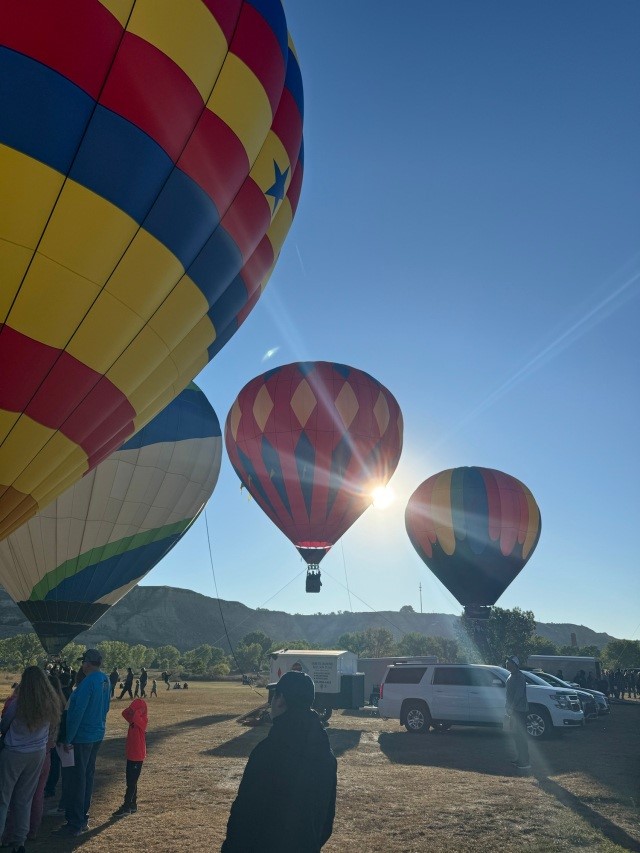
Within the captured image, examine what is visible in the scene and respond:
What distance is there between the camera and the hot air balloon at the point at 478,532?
30.1 metres

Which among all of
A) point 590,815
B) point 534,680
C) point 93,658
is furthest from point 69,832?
point 534,680

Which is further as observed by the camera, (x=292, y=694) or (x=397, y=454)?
(x=397, y=454)

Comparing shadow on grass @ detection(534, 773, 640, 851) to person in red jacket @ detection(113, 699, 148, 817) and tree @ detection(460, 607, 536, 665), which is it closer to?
person in red jacket @ detection(113, 699, 148, 817)

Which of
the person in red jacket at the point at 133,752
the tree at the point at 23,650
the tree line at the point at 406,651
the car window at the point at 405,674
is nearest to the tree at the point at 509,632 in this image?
the tree line at the point at 406,651

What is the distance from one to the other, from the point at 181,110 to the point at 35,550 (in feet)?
36.1

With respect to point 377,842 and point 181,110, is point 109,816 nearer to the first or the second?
point 377,842

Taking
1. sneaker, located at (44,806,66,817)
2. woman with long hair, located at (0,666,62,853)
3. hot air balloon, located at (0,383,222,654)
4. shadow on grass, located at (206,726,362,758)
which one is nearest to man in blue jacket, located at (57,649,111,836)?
sneaker, located at (44,806,66,817)

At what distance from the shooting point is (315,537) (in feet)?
83.2

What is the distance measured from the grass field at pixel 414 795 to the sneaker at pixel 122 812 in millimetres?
105

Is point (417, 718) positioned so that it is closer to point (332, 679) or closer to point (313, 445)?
point (332, 679)

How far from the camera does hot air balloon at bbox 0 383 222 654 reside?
1466cm

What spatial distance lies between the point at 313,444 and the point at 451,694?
10708 mm

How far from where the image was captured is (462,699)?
15.4 metres

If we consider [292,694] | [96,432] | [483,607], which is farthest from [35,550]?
[483,607]
